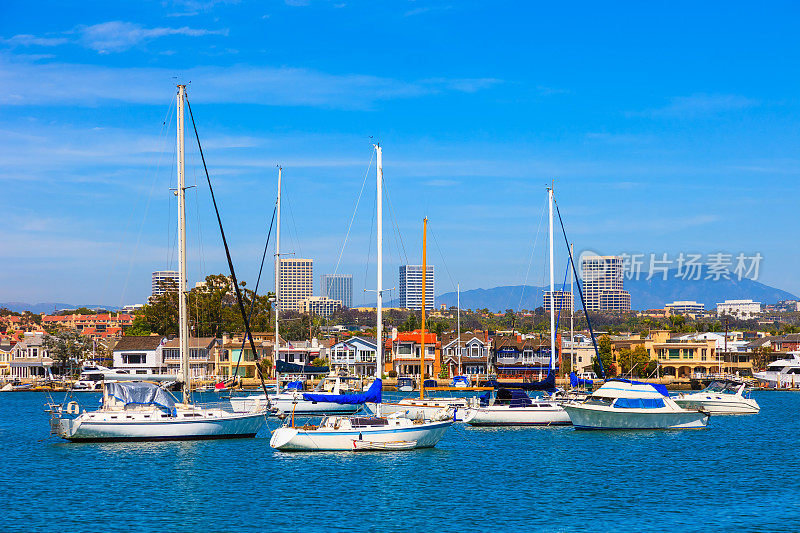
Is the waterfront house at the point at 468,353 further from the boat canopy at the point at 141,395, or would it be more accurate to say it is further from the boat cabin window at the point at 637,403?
the boat canopy at the point at 141,395

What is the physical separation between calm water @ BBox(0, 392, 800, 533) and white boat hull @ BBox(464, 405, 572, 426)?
410 centimetres

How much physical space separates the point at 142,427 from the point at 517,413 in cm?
2382

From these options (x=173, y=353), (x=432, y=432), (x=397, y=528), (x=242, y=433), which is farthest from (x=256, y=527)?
(x=173, y=353)

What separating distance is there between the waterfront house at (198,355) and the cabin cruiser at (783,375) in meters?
78.0

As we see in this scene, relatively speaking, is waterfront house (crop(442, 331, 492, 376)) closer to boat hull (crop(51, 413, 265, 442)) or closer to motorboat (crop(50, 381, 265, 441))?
boat hull (crop(51, 413, 265, 442))

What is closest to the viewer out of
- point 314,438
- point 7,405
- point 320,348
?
point 314,438

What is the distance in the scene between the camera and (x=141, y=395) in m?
48.2

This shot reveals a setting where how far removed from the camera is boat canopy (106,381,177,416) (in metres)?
48.1

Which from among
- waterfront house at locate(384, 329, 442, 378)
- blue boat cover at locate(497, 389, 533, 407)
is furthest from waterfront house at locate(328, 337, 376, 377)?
blue boat cover at locate(497, 389, 533, 407)

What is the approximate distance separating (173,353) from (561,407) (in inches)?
3063

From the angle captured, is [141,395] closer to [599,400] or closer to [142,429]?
[142,429]

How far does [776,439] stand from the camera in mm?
57250

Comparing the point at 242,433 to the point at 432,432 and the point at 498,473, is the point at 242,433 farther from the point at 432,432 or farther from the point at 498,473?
the point at 498,473

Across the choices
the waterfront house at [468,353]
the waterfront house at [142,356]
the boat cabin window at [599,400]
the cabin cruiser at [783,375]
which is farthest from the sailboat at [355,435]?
the cabin cruiser at [783,375]
